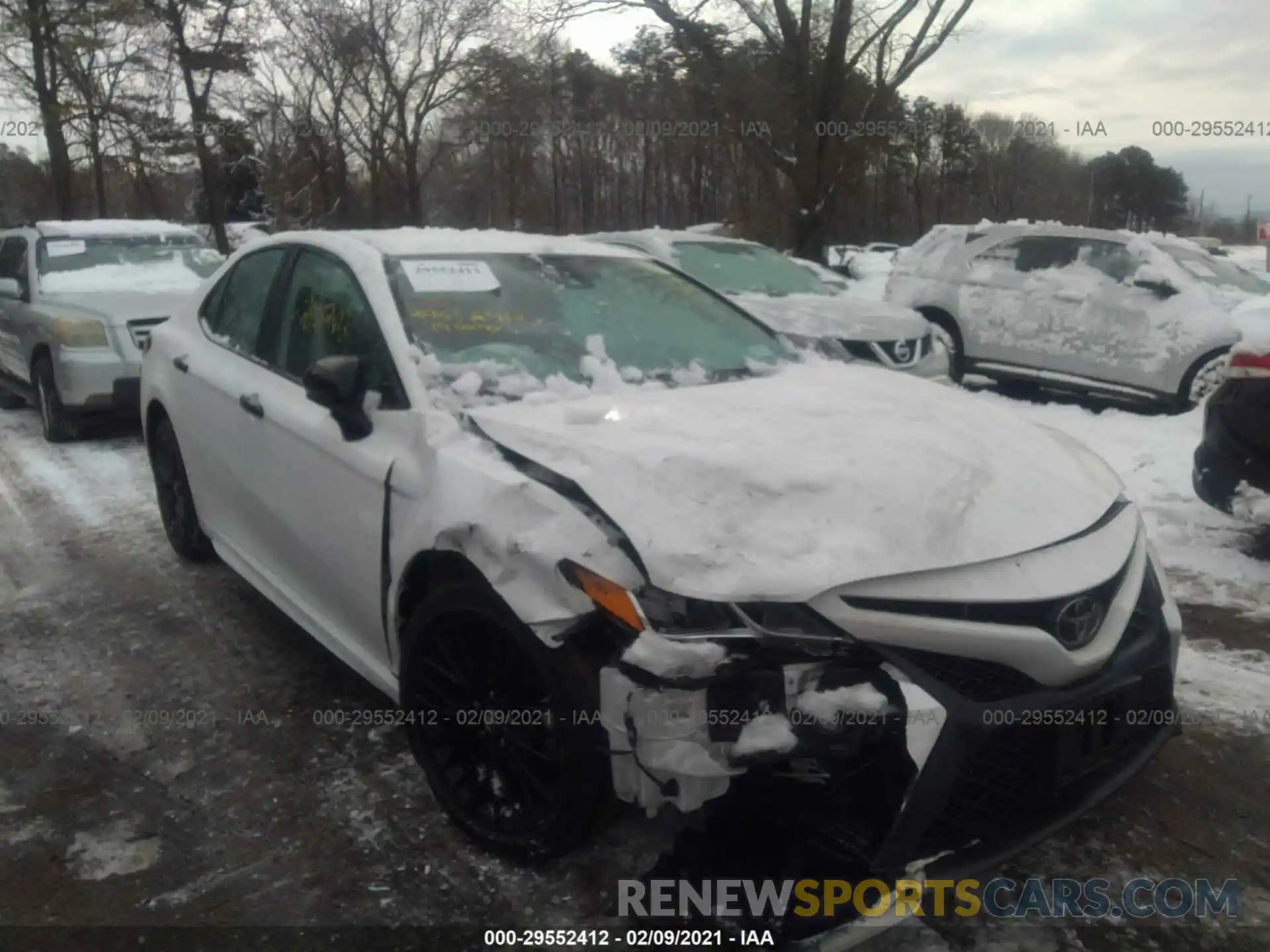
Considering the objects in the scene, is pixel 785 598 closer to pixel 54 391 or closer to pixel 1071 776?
pixel 1071 776

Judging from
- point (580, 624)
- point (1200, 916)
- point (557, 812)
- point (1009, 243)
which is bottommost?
point (1200, 916)

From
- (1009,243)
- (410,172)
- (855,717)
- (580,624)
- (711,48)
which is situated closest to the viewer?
(855,717)

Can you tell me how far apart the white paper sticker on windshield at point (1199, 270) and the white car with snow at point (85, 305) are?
859 centimetres

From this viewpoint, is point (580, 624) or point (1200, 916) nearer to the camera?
point (580, 624)

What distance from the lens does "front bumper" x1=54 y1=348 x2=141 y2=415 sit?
7.79 m

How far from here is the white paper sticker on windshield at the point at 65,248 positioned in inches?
351

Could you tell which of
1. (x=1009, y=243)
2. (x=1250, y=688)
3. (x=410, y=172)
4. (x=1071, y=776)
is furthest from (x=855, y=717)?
(x=410, y=172)

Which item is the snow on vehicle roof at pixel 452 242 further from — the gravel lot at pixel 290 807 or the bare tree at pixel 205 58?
the bare tree at pixel 205 58

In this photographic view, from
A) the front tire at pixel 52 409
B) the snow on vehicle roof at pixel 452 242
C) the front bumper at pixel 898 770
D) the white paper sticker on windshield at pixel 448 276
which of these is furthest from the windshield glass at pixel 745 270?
the front bumper at pixel 898 770

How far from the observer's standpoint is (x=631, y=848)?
114 inches

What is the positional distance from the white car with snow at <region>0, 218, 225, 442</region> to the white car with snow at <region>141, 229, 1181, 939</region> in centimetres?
484

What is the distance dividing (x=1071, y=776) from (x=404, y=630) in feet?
5.68

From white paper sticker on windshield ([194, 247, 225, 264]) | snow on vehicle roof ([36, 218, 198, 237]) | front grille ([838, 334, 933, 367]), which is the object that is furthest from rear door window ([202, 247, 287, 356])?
snow on vehicle roof ([36, 218, 198, 237])

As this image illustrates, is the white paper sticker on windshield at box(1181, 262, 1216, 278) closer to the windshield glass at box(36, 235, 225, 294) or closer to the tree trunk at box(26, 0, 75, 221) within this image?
the windshield glass at box(36, 235, 225, 294)
